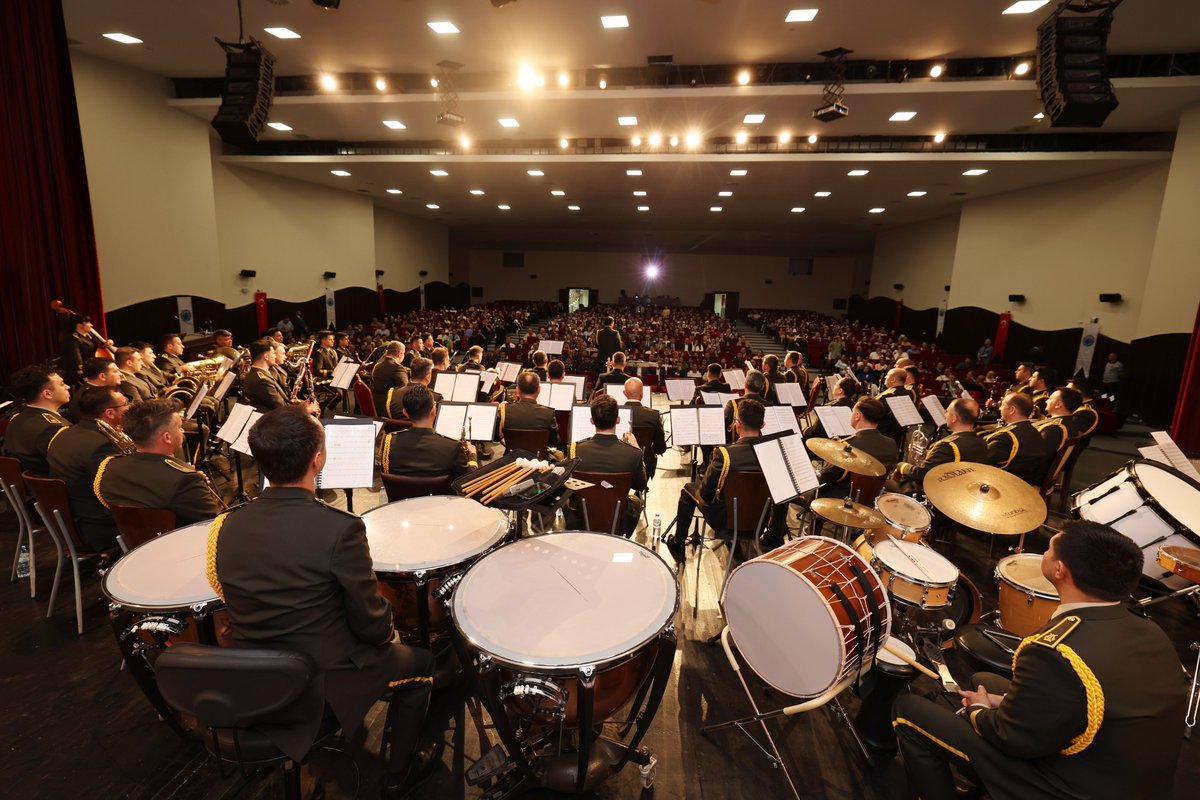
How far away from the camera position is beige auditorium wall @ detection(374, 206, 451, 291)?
20.1 metres

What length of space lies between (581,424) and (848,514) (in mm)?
2720

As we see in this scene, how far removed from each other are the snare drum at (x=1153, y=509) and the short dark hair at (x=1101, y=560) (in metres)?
2.20

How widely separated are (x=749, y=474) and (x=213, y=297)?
1307 centimetres

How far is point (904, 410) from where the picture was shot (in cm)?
591

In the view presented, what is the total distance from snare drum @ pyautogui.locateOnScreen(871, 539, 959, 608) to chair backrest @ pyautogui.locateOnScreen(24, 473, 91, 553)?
4.59 metres

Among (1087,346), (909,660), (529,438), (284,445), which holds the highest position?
(284,445)

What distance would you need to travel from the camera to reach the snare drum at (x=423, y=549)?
7.77 feet

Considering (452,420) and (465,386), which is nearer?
(452,420)

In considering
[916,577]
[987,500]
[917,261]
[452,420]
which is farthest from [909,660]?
[917,261]

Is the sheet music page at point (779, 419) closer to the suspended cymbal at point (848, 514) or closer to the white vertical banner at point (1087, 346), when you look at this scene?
the suspended cymbal at point (848, 514)

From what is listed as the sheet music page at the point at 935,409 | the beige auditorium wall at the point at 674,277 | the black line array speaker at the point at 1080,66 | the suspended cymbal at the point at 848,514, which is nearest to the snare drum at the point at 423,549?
the suspended cymbal at the point at 848,514

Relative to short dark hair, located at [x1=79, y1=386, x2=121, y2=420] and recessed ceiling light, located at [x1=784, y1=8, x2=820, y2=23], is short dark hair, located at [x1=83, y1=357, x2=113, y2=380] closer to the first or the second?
short dark hair, located at [x1=79, y1=386, x2=121, y2=420]

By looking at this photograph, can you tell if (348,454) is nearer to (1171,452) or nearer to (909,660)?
(909,660)

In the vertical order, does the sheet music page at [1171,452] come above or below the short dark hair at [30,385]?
below
